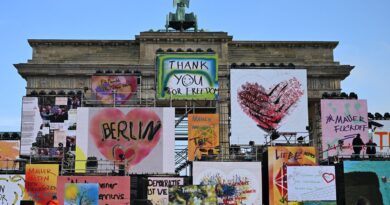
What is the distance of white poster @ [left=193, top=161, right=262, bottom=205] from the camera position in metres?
30.7

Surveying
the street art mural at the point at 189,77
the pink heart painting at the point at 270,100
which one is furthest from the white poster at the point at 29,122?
the pink heart painting at the point at 270,100

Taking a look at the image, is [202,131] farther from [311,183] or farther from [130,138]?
[311,183]

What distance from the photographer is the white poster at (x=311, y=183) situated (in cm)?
3008

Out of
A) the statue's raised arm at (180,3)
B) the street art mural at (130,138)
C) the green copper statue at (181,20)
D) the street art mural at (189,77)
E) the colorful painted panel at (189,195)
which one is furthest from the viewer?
the statue's raised arm at (180,3)

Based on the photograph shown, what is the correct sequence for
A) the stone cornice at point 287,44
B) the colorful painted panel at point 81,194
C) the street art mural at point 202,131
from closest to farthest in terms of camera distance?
the colorful painted panel at point 81,194 < the street art mural at point 202,131 < the stone cornice at point 287,44

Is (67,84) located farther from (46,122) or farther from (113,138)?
(113,138)

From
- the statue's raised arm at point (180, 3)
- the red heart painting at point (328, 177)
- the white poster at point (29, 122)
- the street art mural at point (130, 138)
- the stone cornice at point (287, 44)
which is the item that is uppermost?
the statue's raised arm at point (180, 3)

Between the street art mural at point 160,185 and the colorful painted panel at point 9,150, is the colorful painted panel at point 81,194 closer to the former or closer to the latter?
the street art mural at point 160,185

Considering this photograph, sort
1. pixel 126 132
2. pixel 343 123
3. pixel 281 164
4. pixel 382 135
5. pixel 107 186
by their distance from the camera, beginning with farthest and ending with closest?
pixel 382 135, pixel 343 123, pixel 126 132, pixel 281 164, pixel 107 186

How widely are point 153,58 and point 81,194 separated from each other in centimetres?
2862


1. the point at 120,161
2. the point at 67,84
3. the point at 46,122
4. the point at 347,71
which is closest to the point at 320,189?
the point at 120,161

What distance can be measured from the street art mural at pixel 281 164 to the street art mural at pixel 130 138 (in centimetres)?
553

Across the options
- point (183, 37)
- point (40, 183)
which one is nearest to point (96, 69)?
point (183, 37)

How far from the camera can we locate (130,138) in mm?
34000
